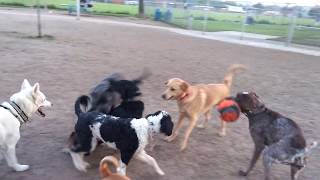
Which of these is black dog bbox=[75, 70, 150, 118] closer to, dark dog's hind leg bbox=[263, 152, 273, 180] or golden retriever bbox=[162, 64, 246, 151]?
golden retriever bbox=[162, 64, 246, 151]

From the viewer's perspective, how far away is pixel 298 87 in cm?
906

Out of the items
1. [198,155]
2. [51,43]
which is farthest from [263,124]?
[51,43]

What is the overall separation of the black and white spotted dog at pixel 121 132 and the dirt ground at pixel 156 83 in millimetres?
329

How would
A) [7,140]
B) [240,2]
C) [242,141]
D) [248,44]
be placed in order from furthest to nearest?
[240,2]
[248,44]
[242,141]
[7,140]

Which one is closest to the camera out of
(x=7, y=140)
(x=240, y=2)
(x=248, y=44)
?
(x=7, y=140)

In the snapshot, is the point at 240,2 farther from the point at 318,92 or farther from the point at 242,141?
the point at 242,141

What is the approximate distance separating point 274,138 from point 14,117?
9.18 ft

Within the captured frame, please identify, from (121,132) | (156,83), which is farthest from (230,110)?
(156,83)

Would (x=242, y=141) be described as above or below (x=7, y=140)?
below

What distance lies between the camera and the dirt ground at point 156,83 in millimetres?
4391

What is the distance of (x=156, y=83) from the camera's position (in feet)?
26.9

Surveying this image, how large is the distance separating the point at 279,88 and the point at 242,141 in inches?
152

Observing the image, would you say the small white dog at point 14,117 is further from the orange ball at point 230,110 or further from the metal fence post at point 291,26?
the metal fence post at point 291,26

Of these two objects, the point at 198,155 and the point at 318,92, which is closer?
the point at 198,155
